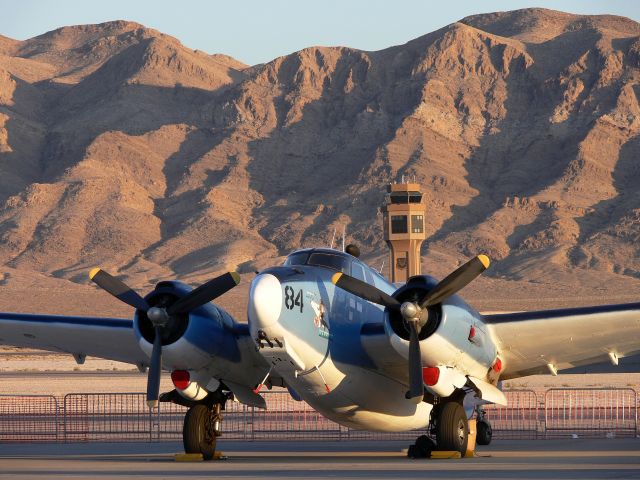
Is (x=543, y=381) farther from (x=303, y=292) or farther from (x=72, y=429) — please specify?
(x=303, y=292)

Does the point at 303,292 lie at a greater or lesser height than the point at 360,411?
greater

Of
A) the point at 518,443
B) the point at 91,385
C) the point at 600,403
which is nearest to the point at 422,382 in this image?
the point at 518,443

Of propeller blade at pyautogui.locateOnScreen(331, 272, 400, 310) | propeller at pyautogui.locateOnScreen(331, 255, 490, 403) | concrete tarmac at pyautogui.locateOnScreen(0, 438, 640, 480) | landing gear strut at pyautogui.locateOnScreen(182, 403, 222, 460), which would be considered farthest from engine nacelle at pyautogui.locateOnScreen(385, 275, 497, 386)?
landing gear strut at pyautogui.locateOnScreen(182, 403, 222, 460)

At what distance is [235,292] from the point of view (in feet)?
577

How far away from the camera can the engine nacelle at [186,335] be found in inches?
1081

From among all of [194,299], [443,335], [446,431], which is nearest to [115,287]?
[194,299]

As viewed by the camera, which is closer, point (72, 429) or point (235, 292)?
point (72, 429)

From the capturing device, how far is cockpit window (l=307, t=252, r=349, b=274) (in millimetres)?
27391

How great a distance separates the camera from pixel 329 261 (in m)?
27.5

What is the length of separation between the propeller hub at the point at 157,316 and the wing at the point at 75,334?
2121mm

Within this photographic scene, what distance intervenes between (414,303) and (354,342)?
1760 mm

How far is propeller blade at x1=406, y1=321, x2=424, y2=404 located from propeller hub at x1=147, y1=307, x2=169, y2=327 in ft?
15.9

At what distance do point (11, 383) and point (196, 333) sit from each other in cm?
4752

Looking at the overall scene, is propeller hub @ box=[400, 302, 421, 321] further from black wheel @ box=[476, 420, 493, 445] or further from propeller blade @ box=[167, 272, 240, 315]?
black wheel @ box=[476, 420, 493, 445]
